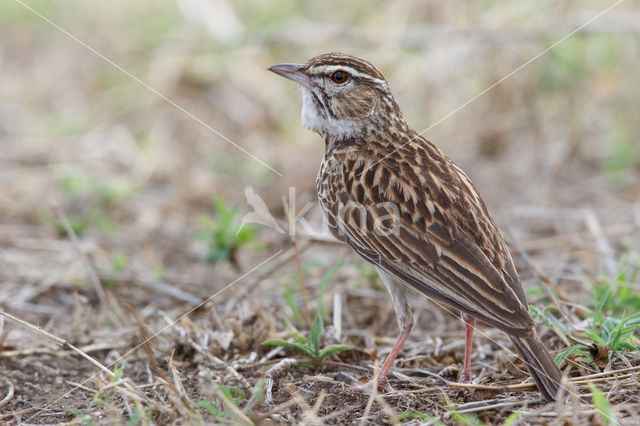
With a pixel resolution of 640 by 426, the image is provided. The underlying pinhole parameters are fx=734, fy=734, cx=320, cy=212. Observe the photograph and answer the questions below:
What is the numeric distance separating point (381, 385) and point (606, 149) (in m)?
5.78

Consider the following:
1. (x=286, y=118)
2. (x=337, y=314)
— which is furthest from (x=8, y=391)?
(x=286, y=118)

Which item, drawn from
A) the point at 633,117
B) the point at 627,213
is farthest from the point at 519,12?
the point at 627,213

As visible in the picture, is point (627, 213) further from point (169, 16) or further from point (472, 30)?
point (169, 16)

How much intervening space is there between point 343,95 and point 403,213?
1.06m

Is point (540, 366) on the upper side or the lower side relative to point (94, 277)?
upper

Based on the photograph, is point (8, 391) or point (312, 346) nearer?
point (8, 391)

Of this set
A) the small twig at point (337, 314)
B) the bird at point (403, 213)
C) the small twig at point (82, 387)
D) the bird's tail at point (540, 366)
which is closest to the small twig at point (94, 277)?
the small twig at point (82, 387)

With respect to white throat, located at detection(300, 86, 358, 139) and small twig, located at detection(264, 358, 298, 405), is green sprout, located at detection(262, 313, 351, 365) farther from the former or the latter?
white throat, located at detection(300, 86, 358, 139)

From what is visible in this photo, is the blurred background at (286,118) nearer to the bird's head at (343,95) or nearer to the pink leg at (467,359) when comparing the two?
the bird's head at (343,95)

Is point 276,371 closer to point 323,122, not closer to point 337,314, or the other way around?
point 337,314

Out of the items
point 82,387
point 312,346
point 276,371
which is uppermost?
point 312,346

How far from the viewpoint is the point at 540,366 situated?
11.7 feet

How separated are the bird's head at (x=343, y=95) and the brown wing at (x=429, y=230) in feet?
1.02

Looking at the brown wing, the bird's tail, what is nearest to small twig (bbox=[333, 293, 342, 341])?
the brown wing
